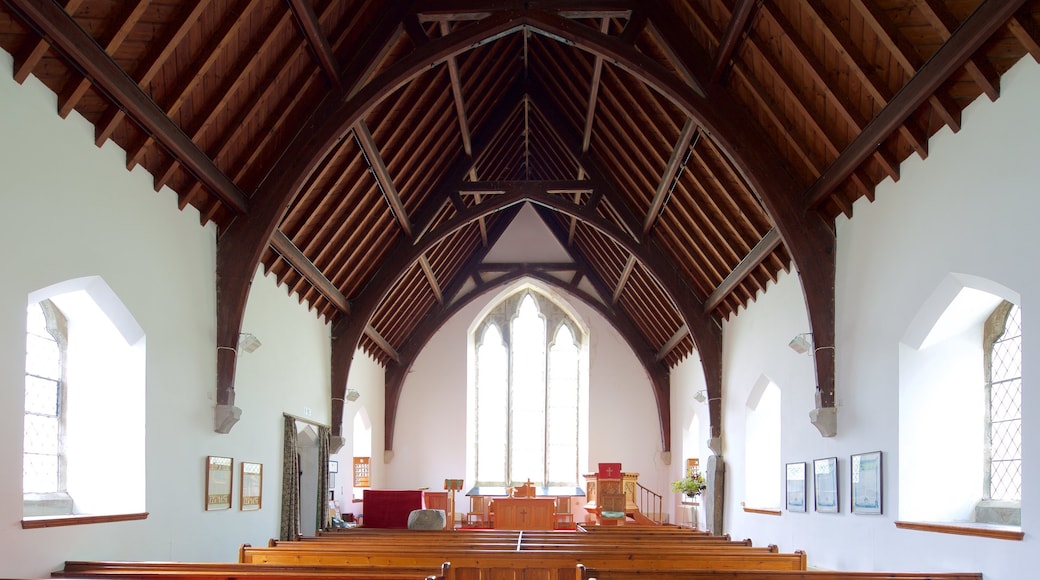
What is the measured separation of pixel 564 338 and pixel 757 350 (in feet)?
24.2

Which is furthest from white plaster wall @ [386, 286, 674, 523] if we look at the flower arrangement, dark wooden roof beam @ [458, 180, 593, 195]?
dark wooden roof beam @ [458, 180, 593, 195]

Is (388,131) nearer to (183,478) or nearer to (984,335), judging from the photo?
(183,478)

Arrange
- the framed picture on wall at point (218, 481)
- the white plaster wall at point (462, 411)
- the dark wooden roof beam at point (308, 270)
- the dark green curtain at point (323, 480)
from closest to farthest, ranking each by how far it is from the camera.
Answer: the framed picture on wall at point (218, 481) → the dark wooden roof beam at point (308, 270) → the dark green curtain at point (323, 480) → the white plaster wall at point (462, 411)

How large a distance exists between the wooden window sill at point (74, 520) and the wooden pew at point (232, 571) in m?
0.27

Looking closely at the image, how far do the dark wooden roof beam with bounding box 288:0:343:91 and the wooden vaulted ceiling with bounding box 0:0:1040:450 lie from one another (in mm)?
31

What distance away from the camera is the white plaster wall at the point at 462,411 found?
1734 cm

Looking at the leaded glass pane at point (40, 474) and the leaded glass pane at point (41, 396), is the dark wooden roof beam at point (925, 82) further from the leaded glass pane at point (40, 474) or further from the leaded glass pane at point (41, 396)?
the leaded glass pane at point (40, 474)

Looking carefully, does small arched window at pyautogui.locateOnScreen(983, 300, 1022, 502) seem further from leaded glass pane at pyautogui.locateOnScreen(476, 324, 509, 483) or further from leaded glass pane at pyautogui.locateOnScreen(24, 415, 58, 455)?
leaded glass pane at pyautogui.locateOnScreen(476, 324, 509, 483)

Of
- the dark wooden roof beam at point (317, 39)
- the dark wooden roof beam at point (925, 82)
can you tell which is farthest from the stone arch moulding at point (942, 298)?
the dark wooden roof beam at point (317, 39)

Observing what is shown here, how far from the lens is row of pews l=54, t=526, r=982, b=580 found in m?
5.75

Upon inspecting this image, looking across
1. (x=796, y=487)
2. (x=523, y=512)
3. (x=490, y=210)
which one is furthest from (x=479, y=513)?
(x=796, y=487)

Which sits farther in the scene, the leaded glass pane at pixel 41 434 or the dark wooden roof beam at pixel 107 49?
the leaded glass pane at pixel 41 434

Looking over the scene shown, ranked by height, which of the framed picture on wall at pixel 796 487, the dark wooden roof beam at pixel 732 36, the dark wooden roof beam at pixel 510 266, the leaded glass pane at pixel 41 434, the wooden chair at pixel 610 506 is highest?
the dark wooden roof beam at pixel 732 36

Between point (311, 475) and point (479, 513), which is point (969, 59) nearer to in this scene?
point (311, 475)
